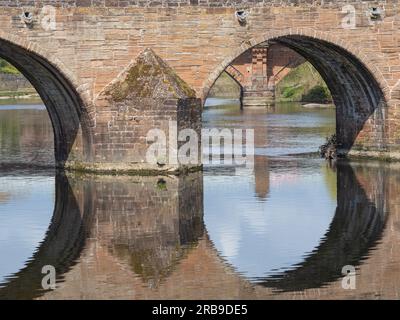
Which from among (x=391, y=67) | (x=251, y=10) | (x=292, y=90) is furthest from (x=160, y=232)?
(x=292, y=90)

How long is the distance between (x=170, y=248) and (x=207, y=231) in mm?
1700

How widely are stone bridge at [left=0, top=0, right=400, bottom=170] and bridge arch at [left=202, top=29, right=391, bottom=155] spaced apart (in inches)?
2.1

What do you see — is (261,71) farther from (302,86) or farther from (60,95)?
(60,95)

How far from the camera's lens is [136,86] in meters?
29.9

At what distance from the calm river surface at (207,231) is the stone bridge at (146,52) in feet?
4.48

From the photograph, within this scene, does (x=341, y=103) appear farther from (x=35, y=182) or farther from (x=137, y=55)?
(x=35, y=182)

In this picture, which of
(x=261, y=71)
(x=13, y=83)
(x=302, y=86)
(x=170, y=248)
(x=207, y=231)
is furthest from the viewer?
(x=13, y=83)

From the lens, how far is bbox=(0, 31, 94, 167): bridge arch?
29605mm

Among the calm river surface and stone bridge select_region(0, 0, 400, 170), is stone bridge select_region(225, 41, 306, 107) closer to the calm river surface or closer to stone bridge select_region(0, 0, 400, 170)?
the calm river surface

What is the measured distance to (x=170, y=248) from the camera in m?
21.9

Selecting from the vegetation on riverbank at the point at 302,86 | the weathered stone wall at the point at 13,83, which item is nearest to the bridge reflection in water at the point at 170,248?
the vegetation on riverbank at the point at 302,86

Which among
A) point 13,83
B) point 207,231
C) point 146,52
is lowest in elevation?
point 207,231

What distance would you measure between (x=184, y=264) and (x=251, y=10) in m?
12.0

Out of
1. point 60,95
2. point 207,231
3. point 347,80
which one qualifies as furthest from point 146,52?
point 207,231
